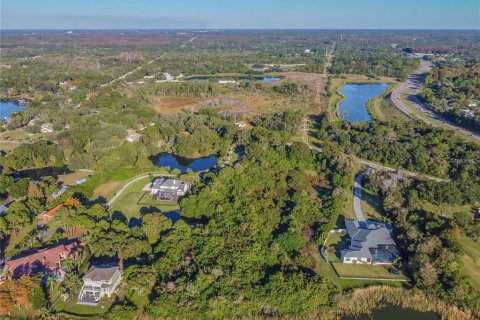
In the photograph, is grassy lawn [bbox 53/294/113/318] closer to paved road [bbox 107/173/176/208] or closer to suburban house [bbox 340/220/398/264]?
paved road [bbox 107/173/176/208]

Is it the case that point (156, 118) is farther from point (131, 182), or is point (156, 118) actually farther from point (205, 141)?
point (131, 182)

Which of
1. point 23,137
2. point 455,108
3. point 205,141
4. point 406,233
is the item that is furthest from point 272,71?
point 406,233

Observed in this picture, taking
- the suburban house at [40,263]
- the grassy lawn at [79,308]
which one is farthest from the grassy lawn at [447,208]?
the suburban house at [40,263]

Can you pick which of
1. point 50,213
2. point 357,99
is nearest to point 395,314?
point 50,213

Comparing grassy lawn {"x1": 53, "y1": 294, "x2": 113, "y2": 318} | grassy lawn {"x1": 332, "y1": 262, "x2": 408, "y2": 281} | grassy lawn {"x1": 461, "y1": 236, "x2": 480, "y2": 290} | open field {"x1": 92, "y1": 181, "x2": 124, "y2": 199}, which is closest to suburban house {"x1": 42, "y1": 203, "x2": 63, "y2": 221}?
open field {"x1": 92, "y1": 181, "x2": 124, "y2": 199}

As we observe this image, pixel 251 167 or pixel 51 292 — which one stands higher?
pixel 251 167

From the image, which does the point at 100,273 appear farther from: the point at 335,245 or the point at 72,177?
the point at 72,177
